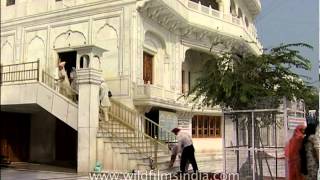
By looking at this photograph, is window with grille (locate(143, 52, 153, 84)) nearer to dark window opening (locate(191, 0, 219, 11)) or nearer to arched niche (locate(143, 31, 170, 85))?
arched niche (locate(143, 31, 170, 85))

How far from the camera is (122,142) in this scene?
13.0 metres

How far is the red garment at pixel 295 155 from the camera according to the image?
7.71 m

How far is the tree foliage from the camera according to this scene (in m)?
10.3

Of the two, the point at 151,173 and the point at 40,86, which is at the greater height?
the point at 40,86

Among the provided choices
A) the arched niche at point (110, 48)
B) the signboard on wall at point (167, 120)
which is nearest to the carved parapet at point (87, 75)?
the arched niche at point (110, 48)

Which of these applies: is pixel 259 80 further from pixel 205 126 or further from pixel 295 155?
pixel 205 126

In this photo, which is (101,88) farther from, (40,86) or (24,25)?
(24,25)

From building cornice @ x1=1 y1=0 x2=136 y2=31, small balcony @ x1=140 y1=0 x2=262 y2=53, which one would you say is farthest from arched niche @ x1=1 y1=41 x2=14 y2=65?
small balcony @ x1=140 y1=0 x2=262 y2=53

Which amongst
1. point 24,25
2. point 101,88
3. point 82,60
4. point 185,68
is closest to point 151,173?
point 101,88

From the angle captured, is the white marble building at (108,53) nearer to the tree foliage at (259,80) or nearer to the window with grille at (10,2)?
the window with grille at (10,2)

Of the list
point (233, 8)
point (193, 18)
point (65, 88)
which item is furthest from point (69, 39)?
point (233, 8)

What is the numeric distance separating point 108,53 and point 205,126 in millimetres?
6822

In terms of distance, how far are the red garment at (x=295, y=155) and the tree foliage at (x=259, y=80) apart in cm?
229

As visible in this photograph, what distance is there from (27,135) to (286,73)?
1003 cm
